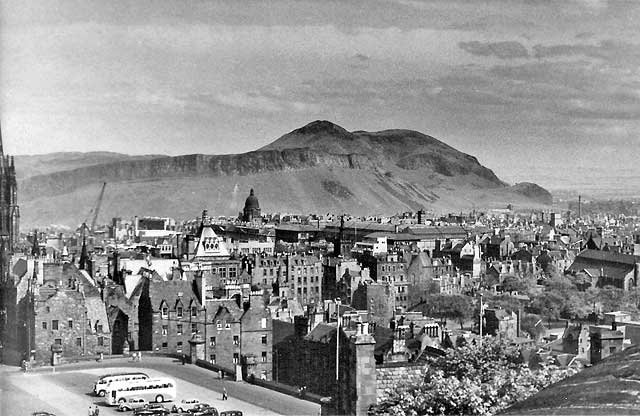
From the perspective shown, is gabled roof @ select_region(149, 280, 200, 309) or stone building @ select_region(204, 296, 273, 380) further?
gabled roof @ select_region(149, 280, 200, 309)

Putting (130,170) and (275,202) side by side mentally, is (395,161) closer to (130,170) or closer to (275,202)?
(275,202)

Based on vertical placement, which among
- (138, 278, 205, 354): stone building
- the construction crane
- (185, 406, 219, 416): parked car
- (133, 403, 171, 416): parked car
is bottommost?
(185, 406, 219, 416): parked car

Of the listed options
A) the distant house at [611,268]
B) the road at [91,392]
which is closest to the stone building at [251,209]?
the road at [91,392]

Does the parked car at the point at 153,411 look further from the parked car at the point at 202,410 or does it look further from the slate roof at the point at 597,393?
the slate roof at the point at 597,393

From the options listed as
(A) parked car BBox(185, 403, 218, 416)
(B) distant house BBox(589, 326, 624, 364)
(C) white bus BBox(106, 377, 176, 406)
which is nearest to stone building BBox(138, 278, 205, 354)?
(C) white bus BBox(106, 377, 176, 406)

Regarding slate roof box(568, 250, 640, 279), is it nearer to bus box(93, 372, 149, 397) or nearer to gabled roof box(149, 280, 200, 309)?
gabled roof box(149, 280, 200, 309)

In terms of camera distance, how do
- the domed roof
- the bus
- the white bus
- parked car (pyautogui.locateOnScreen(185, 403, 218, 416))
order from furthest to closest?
the domed roof, the bus, the white bus, parked car (pyautogui.locateOnScreen(185, 403, 218, 416))

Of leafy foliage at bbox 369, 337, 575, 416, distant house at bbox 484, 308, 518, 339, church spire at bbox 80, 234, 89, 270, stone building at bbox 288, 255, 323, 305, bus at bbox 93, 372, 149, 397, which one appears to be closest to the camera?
leafy foliage at bbox 369, 337, 575, 416
